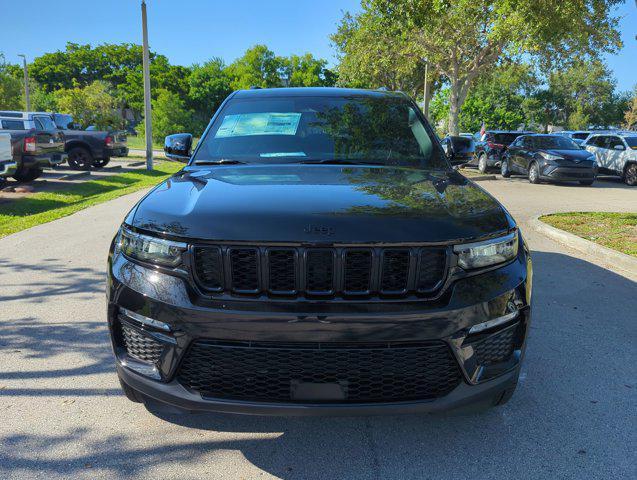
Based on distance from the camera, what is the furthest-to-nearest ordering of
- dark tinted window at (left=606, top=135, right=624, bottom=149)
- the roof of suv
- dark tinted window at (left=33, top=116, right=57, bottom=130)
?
dark tinted window at (left=606, top=135, right=624, bottom=149)
dark tinted window at (left=33, top=116, right=57, bottom=130)
the roof of suv

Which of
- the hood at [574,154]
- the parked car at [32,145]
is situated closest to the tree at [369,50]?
the hood at [574,154]

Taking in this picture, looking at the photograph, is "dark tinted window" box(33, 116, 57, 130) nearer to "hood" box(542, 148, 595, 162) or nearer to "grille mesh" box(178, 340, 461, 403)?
"grille mesh" box(178, 340, 461, 403)

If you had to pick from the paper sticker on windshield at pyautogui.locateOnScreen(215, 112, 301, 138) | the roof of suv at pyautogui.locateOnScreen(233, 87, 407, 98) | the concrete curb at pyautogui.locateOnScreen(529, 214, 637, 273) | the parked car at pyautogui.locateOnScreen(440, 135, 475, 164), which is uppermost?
the roof of suv at pyautogui.locateOnScreen(233, 87, 407, 98)

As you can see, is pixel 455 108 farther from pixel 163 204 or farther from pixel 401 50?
pixel 163 204

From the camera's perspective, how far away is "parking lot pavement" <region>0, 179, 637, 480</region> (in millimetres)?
2561

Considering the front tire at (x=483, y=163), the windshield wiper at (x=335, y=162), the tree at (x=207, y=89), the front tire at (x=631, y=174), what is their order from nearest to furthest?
the windshield wiper at (x=335, y=162)
the front tire at (x=631, y=174)
the front tire at (x=483, y=163)
the tree at (x=207, y=89)

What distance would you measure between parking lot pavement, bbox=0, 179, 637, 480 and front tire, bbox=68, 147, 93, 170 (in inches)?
600

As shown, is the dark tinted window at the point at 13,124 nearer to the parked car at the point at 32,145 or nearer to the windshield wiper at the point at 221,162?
the parked car at the point at 32,145

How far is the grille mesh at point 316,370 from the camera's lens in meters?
2.23

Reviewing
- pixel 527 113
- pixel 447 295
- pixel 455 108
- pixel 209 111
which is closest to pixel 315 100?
pixel 447 295

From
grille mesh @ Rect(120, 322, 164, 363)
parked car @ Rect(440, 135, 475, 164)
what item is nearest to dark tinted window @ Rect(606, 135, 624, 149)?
parked car @ Rect(440, 135, 475, 164)

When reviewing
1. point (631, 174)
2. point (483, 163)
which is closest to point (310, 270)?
point (631, 174)

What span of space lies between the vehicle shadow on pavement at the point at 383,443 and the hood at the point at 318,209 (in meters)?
0.88

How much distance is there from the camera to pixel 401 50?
23422 mm
